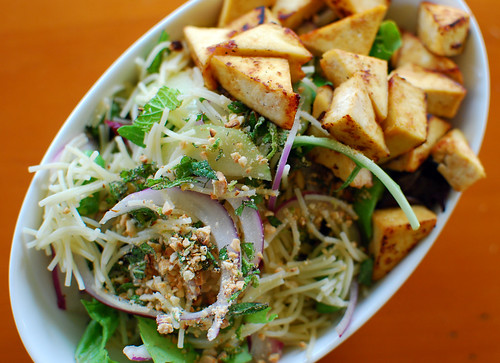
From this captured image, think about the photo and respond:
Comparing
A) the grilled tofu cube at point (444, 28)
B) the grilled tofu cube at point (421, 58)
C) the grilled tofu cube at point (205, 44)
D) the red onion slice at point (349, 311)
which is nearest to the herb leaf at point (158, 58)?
the grilled tofu cube at point (205, 44)

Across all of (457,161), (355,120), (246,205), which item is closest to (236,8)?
(355,120)

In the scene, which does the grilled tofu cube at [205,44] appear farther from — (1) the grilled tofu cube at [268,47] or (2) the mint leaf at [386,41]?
(2) the mint leaf at [386,41]

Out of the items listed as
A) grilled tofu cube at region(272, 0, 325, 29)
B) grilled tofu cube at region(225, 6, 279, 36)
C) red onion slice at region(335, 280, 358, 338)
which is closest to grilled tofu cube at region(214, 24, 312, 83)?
grilled tofu cube at region(225, 6, 279, 36)

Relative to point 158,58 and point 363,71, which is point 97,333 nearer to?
point 158,58

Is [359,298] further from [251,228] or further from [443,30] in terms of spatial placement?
[443,30]

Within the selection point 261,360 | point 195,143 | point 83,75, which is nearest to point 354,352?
point 261,360
